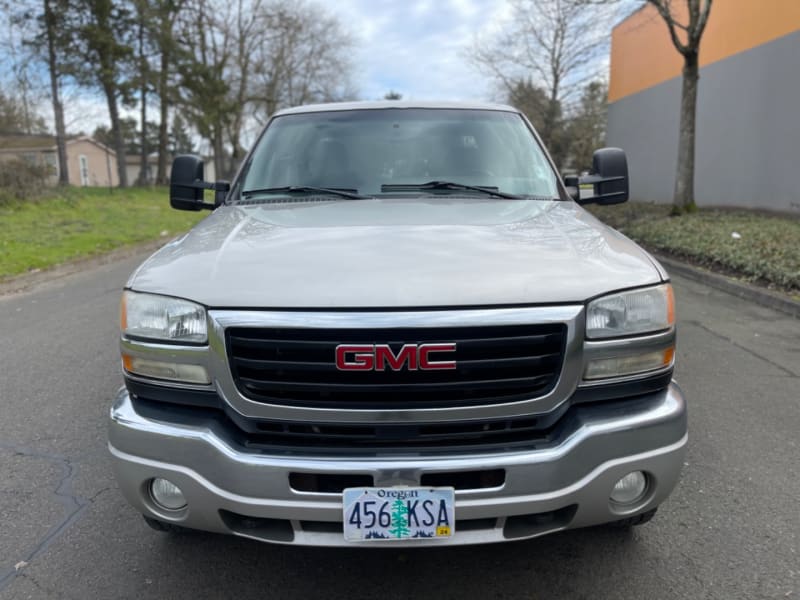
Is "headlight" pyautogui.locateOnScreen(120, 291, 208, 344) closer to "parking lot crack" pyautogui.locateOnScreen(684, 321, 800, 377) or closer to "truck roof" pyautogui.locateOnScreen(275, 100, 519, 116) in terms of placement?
"truck roof" pyautogui.locateOnScreen(275, 100, 519, 116)

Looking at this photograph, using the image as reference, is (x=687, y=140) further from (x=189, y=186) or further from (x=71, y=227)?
(x=71, y=227)

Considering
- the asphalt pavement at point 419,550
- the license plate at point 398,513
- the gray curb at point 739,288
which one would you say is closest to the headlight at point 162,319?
the license plate at point 398,513

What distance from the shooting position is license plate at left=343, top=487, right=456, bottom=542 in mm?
1807

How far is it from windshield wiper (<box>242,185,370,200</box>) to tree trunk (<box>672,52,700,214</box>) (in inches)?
469

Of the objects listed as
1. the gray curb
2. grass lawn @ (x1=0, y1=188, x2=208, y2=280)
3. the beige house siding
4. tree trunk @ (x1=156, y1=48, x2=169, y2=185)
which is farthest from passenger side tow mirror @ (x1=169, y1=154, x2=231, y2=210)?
the beige house siding

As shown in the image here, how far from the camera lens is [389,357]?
183cm

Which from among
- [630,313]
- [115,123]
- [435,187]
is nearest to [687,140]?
[435,187]

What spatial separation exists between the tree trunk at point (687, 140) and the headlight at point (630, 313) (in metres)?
12.3

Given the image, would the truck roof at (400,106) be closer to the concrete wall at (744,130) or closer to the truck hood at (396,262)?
the truck hood at (396,262)

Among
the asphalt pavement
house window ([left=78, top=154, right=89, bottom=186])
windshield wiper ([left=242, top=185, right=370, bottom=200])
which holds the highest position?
house window ([left=78, top=154, right=89, bottom=186])

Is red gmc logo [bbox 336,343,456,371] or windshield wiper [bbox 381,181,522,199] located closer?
red gmc logo [bbox 336,343,456,371]

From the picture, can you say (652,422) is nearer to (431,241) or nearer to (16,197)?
(431,241)

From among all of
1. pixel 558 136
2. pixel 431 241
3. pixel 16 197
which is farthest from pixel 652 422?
pixel 558 136

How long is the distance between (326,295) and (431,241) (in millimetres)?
524
